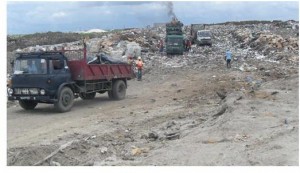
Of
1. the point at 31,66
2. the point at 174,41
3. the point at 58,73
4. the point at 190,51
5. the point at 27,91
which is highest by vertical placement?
the point at 174,41

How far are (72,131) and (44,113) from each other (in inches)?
130

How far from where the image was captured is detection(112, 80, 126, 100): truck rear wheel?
15938mm

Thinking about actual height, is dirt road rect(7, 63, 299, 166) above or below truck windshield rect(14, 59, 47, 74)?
below

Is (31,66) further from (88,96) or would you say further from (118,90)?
(118,90)

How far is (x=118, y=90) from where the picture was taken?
1608 centimetres

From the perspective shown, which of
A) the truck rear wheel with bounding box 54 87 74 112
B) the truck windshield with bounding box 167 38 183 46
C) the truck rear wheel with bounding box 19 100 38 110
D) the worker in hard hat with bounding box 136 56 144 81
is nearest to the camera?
the truck rear wheel with bounding box 54 87 74 112

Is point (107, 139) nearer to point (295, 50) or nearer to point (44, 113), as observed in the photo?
point (44, 113)

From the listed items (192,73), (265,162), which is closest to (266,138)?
(265,162)

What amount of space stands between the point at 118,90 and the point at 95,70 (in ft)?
5.83

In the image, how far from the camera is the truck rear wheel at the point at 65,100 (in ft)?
42.7

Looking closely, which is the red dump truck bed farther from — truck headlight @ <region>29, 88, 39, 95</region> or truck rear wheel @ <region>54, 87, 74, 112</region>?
truck headlight @ <region>29, 88, 39, 95</region>

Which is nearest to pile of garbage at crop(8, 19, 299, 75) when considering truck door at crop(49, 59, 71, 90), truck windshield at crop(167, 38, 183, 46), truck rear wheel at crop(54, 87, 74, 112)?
truck windshield at crop(167, 38, 183, 46)

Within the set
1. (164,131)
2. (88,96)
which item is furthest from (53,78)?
(164,131)

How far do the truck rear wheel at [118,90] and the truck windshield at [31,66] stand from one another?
3483 mm
